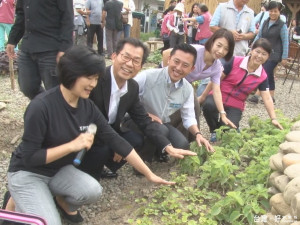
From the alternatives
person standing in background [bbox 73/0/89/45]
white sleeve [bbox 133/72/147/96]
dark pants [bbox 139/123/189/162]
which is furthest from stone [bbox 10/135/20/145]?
person standing in background [bbox 73/0/89/45]

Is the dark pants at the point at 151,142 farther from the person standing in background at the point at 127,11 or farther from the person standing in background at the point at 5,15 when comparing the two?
the person standing in background at the point at 127,11

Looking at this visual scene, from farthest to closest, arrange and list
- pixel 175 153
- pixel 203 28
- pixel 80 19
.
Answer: pixel 80 19, pixel 203 28, pixel 175 153

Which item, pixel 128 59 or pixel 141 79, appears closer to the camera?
pixel 128 59

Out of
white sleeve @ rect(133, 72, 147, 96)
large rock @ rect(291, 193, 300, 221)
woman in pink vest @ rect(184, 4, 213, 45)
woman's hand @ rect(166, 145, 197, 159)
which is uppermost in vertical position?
woman in pink vest @ rect(184, 4, 213, 45)

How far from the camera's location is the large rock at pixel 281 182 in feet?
7.71

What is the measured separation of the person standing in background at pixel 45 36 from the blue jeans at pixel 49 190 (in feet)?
4.49

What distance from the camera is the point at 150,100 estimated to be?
3254 mm

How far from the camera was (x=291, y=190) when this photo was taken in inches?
82.6

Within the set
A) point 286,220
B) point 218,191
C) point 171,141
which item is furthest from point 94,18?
point 286,220

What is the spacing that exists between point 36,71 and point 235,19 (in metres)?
3.01

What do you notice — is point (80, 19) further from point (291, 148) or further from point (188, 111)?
point (291, 148)

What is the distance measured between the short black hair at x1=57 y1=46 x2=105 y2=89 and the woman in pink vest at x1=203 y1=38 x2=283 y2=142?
89.9 inches

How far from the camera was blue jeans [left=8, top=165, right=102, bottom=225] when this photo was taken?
2003mm

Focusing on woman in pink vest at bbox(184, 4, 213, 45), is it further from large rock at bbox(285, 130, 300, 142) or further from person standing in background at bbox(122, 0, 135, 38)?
large rock at bbox(285, 130, 300, 142)
